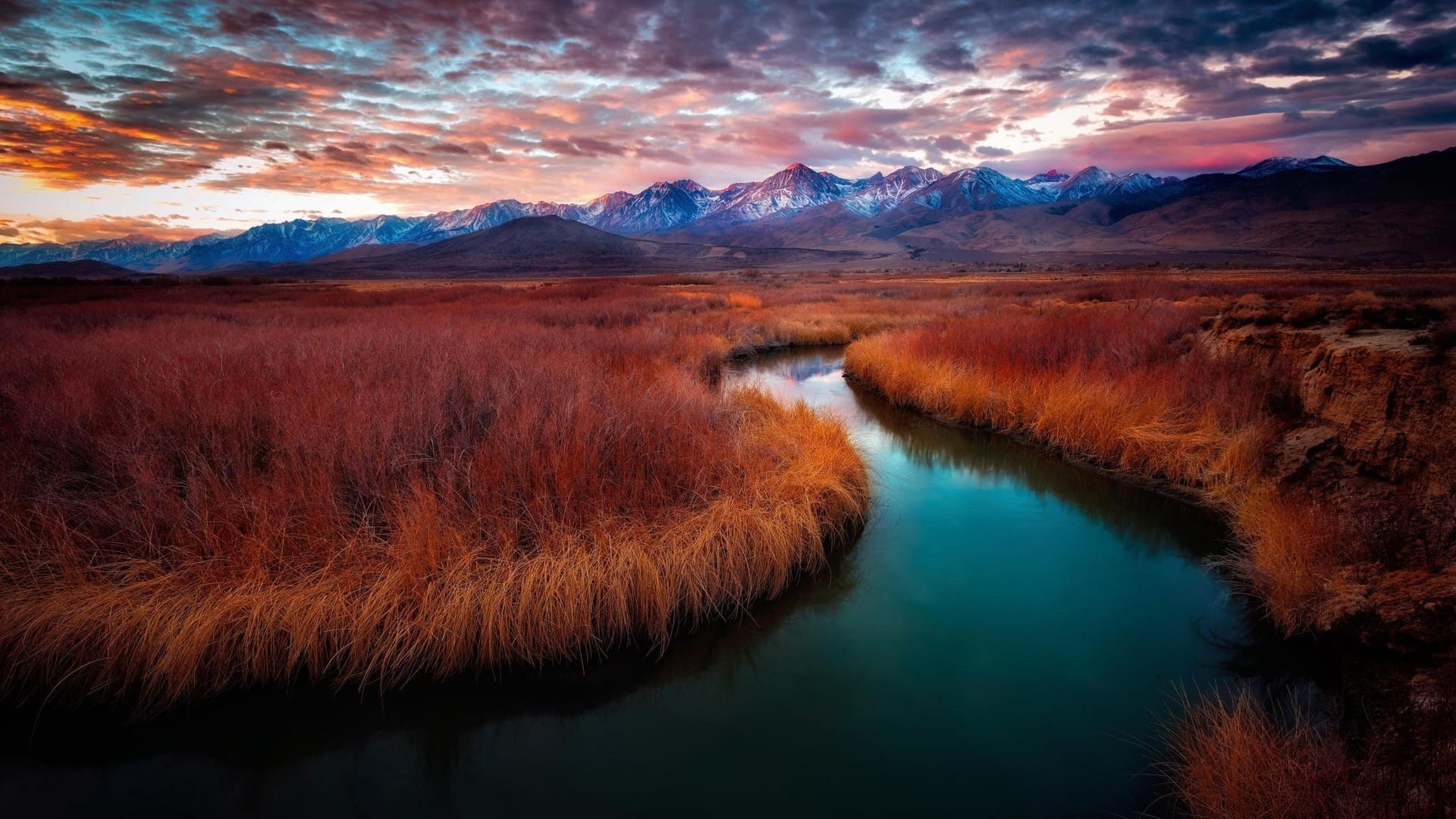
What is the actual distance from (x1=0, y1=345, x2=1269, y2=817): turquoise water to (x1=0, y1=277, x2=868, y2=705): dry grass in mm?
384

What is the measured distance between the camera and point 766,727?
4.89 m

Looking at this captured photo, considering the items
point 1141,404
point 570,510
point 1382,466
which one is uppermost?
point 570,510

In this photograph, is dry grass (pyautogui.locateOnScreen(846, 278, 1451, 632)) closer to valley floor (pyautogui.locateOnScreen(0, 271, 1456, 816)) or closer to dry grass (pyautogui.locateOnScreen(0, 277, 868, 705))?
valley floor (pyautogui.locateOnScreen(0, 271, 1456, 816))

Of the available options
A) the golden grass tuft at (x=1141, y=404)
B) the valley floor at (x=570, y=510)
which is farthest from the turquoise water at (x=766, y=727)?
the golden grass tuft at (x=1141, y=404)

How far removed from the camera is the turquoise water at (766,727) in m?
4.20

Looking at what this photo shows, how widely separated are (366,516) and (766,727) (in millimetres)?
4288

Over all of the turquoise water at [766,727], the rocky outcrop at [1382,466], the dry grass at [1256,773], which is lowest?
the turquoise water at [766,727]

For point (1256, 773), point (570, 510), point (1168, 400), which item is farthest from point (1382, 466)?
point (570, 510)

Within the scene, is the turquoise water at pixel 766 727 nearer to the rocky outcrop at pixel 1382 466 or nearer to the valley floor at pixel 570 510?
the valley floor at pixel 570 510

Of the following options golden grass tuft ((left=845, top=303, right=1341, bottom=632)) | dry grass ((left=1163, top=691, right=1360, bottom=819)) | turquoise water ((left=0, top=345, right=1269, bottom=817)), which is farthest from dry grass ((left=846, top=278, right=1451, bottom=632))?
dry grass ((left=1163, top=691, right=1360, bottom=819))

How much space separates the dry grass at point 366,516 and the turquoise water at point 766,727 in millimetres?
384

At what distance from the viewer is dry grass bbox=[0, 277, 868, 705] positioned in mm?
4914

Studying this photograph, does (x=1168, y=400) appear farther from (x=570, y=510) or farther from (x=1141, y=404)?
(x=570, y=510)

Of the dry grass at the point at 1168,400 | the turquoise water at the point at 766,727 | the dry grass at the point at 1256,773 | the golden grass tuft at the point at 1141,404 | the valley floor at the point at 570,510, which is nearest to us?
the dry grass at the point at 1256,773
